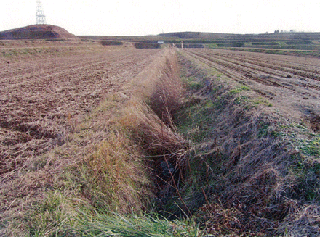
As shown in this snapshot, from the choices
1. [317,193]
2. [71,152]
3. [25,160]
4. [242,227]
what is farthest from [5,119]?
[317,193]

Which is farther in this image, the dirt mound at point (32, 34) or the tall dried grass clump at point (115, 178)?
the dirt mound at point (32, 34)

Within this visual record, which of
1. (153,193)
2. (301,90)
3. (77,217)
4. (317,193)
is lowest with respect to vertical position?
(153,193)

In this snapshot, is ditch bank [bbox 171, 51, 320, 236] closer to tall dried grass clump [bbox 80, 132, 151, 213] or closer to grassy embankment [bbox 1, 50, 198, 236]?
grassy embankment [bbox 1, 50, 198, 236]

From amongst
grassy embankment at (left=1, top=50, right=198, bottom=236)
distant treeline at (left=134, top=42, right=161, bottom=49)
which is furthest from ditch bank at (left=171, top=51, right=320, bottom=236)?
distant treeline at (left=134, top=42, right=161, bottom=49)

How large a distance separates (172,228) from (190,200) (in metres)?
1.56

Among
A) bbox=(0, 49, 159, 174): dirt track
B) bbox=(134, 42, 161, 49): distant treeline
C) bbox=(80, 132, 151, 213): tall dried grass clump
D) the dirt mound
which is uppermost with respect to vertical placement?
the dirt mound

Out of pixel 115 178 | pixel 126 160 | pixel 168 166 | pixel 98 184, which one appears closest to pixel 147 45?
pixel 126 160

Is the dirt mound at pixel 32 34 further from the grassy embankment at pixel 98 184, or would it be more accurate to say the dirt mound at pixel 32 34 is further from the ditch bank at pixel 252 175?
the ditch bank at pixel 252 175

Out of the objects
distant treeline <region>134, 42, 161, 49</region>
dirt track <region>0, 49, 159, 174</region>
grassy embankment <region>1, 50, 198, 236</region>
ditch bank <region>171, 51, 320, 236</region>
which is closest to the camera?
grassy embankment <region>1, 50, 198, 236</region>

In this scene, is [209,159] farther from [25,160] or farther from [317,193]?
[25,160]

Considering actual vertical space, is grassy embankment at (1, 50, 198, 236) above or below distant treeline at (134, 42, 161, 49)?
below

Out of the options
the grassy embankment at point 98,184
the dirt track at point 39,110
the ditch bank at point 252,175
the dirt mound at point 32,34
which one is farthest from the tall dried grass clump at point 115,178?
the dirt mound at point 32,34

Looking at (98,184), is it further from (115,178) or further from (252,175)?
(252,175)

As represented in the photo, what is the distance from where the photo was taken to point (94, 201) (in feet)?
11.5
